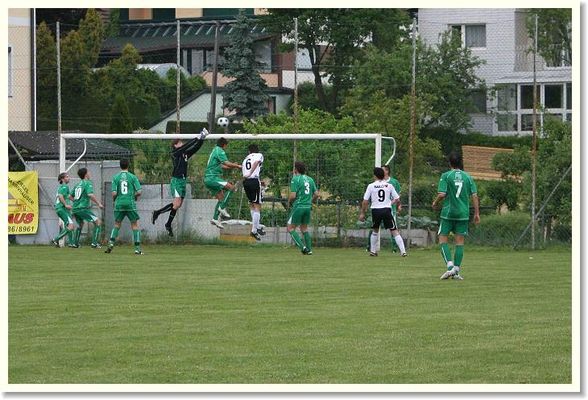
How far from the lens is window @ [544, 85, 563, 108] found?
49844 millimetres

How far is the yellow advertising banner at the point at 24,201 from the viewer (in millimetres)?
30203

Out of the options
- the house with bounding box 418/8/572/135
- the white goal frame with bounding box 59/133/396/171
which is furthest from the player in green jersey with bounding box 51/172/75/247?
the house with bounding box 418/8/572/135

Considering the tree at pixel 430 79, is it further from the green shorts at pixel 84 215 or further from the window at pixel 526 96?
the green shorts at pixel 84 215

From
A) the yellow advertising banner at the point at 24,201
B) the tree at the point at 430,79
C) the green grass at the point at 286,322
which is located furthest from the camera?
the tree at the point at 430,79

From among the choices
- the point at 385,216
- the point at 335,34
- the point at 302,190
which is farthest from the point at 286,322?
the point at 335,34

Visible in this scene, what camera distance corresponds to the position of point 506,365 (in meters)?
12.4

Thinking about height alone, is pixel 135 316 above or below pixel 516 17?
below

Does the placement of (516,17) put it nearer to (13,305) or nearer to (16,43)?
(16,43)


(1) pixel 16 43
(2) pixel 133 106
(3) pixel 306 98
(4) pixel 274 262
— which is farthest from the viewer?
(3) pixel 306 98

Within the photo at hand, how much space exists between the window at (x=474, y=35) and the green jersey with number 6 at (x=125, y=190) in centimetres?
3382

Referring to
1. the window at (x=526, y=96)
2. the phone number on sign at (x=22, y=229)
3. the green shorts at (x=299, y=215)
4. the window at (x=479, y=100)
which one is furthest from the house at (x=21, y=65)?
the window at (x=526, y=96)

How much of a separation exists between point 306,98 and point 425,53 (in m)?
6.29

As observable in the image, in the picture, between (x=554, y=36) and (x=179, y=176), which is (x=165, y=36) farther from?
(x=179, y=176)
